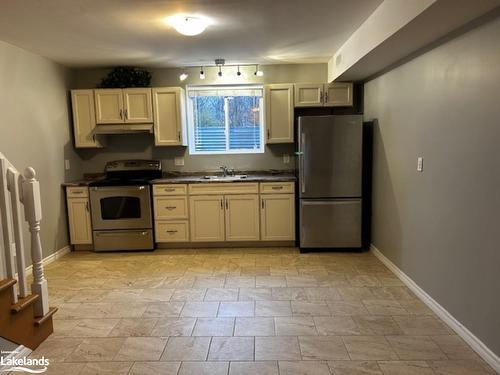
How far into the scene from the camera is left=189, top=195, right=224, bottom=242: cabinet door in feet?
14.9

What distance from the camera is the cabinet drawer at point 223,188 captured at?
449 cm

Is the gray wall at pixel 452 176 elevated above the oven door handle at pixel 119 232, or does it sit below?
above

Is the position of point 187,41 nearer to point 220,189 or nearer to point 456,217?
point 220,189

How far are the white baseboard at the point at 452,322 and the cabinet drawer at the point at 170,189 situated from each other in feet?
8.30

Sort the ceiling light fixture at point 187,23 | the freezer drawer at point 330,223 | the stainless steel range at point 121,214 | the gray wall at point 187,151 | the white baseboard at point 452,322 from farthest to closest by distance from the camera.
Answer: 1. the gray wall at point 187,151
2. the stainless steel range at point 121,214
3. the freezer drawer at point 330,223
4. the ceiling light fixture at point 187,23
5. the white baseboard at point 452,322

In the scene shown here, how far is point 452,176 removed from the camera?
100.0 inches

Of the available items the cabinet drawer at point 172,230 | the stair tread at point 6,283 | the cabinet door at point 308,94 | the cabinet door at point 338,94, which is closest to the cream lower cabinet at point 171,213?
the cabinet drawer at point 172,230

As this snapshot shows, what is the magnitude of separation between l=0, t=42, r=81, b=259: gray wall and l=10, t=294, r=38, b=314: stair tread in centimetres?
156

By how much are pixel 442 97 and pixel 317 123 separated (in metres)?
1.59

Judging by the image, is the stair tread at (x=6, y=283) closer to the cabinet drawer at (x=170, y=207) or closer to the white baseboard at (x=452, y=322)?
the cabinet drawer at (x=170, y=207)

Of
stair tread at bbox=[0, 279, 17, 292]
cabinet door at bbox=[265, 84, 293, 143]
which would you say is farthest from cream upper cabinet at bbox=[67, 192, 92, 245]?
cabinet door at bbox=[265, 84, 293, 143]

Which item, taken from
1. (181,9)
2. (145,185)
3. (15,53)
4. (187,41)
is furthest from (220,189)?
(15,53)

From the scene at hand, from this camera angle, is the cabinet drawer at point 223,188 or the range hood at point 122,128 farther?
the range hood at point 122,128

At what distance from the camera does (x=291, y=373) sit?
2090mm
